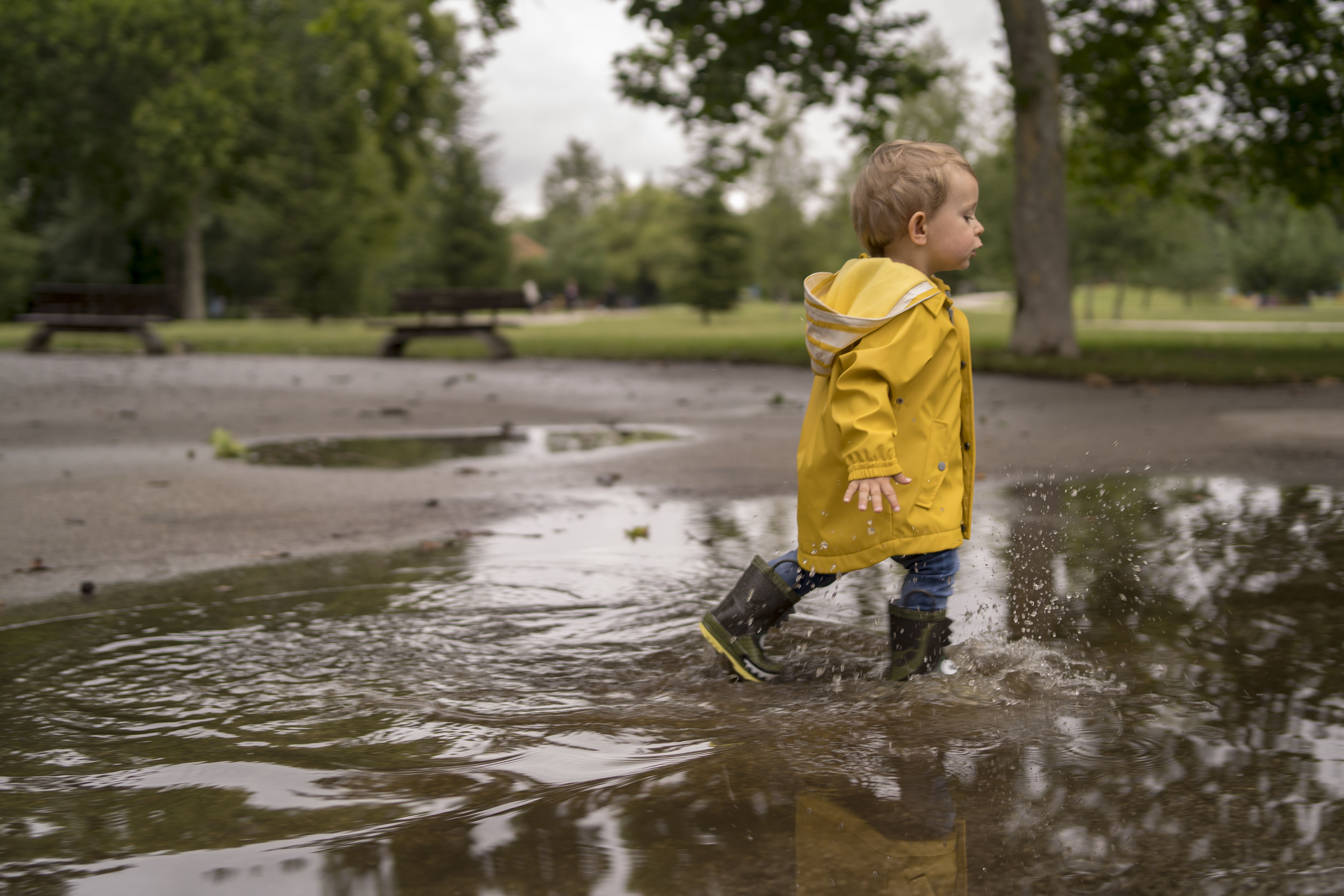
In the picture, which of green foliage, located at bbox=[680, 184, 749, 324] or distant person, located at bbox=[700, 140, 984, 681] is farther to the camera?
green foliage, located at bbox=[680, 184, 749, 324]

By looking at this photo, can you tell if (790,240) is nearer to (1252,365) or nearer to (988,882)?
(1252,365)

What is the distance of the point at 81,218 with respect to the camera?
166 feet

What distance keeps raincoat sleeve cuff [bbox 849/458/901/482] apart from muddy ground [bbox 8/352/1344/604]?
2.84 metres

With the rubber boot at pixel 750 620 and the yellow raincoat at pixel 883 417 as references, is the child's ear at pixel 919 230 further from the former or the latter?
the rubber boot at pixel 750 620

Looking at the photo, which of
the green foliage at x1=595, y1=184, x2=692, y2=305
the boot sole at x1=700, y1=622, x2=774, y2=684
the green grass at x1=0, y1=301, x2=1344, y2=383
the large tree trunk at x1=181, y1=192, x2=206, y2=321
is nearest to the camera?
the boot sole at x1=700, y1=622, x2=774, y2=684

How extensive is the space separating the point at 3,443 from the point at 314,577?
211 inches

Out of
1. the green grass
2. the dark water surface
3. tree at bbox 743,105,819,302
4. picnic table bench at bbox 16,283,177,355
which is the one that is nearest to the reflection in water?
the green grass

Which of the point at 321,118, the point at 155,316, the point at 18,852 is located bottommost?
the point at 18,852

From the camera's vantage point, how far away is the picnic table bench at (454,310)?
18.4m

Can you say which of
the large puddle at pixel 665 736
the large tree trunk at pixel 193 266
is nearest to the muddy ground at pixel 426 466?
the large puddle at pixel 665 736

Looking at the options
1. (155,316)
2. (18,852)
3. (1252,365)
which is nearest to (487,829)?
(18,852)

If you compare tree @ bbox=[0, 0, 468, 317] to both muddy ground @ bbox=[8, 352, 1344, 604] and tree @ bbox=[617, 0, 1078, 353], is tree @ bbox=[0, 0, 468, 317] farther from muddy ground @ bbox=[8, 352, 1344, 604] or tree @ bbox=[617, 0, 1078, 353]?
muddy ground @ bbox=[8, 352, 1344, 604]

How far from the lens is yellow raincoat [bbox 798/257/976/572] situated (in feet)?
9.47

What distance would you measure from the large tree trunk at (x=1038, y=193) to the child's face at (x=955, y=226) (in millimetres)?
13435
